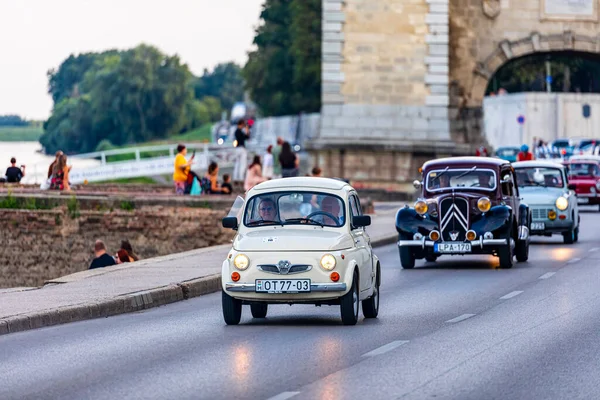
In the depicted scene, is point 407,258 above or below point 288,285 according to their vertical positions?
below

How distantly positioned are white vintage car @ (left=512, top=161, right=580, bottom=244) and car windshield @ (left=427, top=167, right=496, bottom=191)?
212 inches

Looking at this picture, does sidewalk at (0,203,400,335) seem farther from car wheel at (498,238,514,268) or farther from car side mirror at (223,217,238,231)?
car wheel at (498,238,514,268)

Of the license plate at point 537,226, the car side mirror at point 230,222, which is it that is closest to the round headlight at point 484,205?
the license plate at point 537,226

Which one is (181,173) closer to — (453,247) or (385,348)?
(453,247)

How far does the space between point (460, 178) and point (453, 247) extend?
1447mm

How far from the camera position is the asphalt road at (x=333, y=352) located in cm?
1155

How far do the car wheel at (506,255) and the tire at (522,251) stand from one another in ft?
3.03

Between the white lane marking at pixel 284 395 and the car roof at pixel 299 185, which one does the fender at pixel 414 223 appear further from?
the white lane marking at pixel 284 395

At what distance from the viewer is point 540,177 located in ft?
105

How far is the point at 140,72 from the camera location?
152 m

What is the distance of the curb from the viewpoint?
1622 centimetres

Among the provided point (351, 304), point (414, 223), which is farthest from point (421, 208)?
point (351, 304)

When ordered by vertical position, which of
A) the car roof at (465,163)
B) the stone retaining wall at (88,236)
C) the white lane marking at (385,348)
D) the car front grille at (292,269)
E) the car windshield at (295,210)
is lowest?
the stone retaining wall at (88,236)

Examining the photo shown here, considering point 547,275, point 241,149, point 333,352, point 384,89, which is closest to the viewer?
point 333,352
